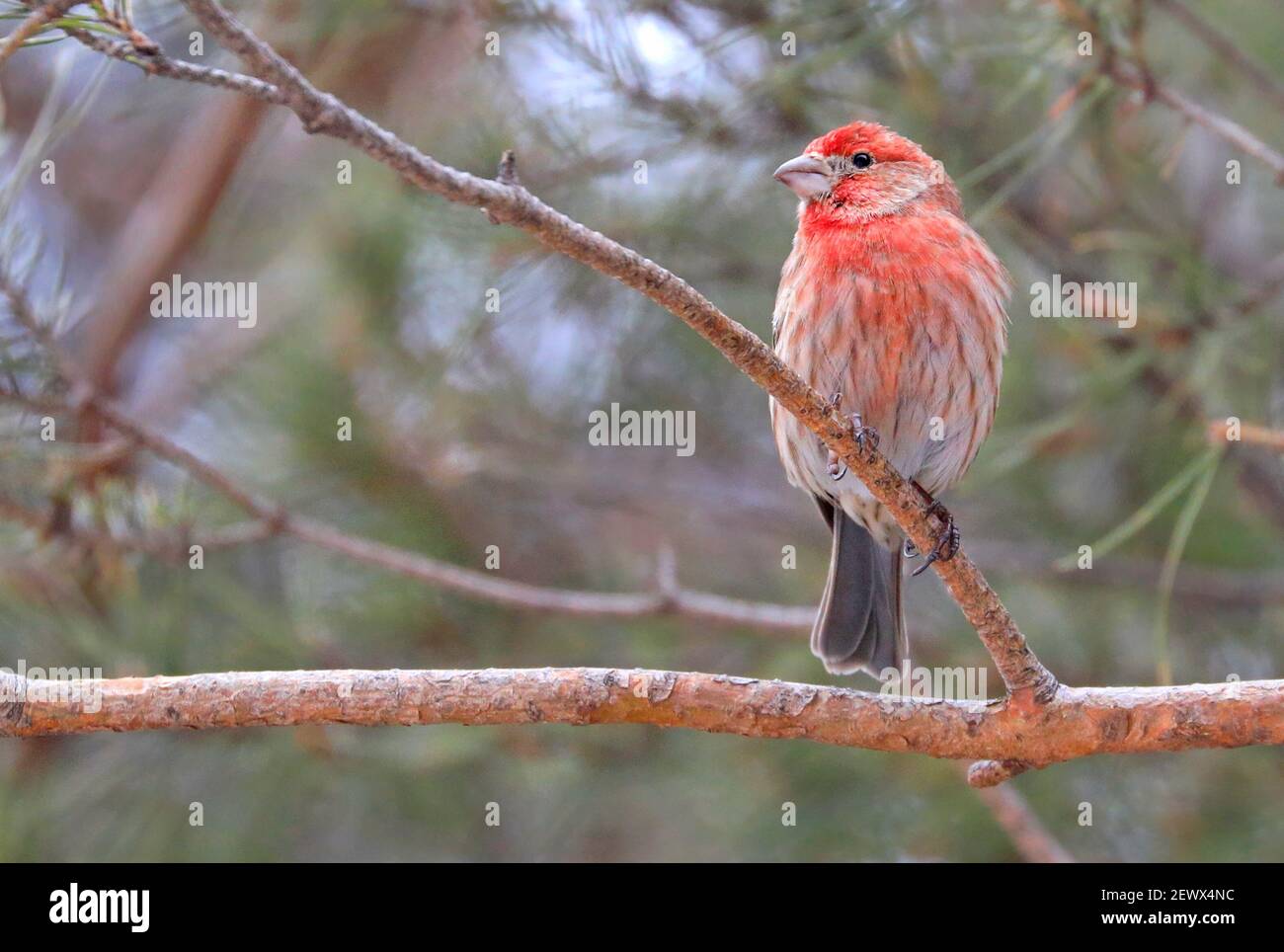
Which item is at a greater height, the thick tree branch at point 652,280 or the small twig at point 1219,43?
the small twig at point 1219,43

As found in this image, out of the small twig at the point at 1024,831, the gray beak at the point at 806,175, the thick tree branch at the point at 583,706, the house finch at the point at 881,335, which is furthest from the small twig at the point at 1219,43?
the small twig at the point at 1024,831

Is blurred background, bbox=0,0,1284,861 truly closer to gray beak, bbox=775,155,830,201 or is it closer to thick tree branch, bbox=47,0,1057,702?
gray beak, bbox=775,155,830,201

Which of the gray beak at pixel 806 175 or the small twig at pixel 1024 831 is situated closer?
the small twig at pixel 1024 831

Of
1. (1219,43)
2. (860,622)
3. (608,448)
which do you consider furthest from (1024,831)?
(608,448)

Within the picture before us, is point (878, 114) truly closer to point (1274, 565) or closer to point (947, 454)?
point (947, 454)

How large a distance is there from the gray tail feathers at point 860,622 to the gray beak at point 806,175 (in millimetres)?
1051

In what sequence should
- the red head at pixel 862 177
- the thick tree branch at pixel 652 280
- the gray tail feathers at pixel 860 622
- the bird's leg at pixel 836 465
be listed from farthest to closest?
the red head at pixel 862 177 < the gray tail feathers at pixel 860 622 < the bird's leg at pixel 836 465 < the thick tree branch at pixel 652 280

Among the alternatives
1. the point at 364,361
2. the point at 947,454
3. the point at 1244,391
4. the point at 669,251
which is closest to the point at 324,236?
the point at 364,361

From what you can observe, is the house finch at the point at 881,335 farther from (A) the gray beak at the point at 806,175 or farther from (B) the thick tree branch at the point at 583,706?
(B) the thick tree branch at the point at 583,706

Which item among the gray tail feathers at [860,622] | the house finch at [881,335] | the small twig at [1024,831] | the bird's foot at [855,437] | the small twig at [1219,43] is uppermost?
the small twig at [1219,43]

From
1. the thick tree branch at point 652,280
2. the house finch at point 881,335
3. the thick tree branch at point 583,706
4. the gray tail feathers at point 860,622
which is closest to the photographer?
the thick tree branch at point 652,280

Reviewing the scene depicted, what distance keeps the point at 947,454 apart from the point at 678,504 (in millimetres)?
1673

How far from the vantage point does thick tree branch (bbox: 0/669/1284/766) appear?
2.41 metres

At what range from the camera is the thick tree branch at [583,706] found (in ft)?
7.91
